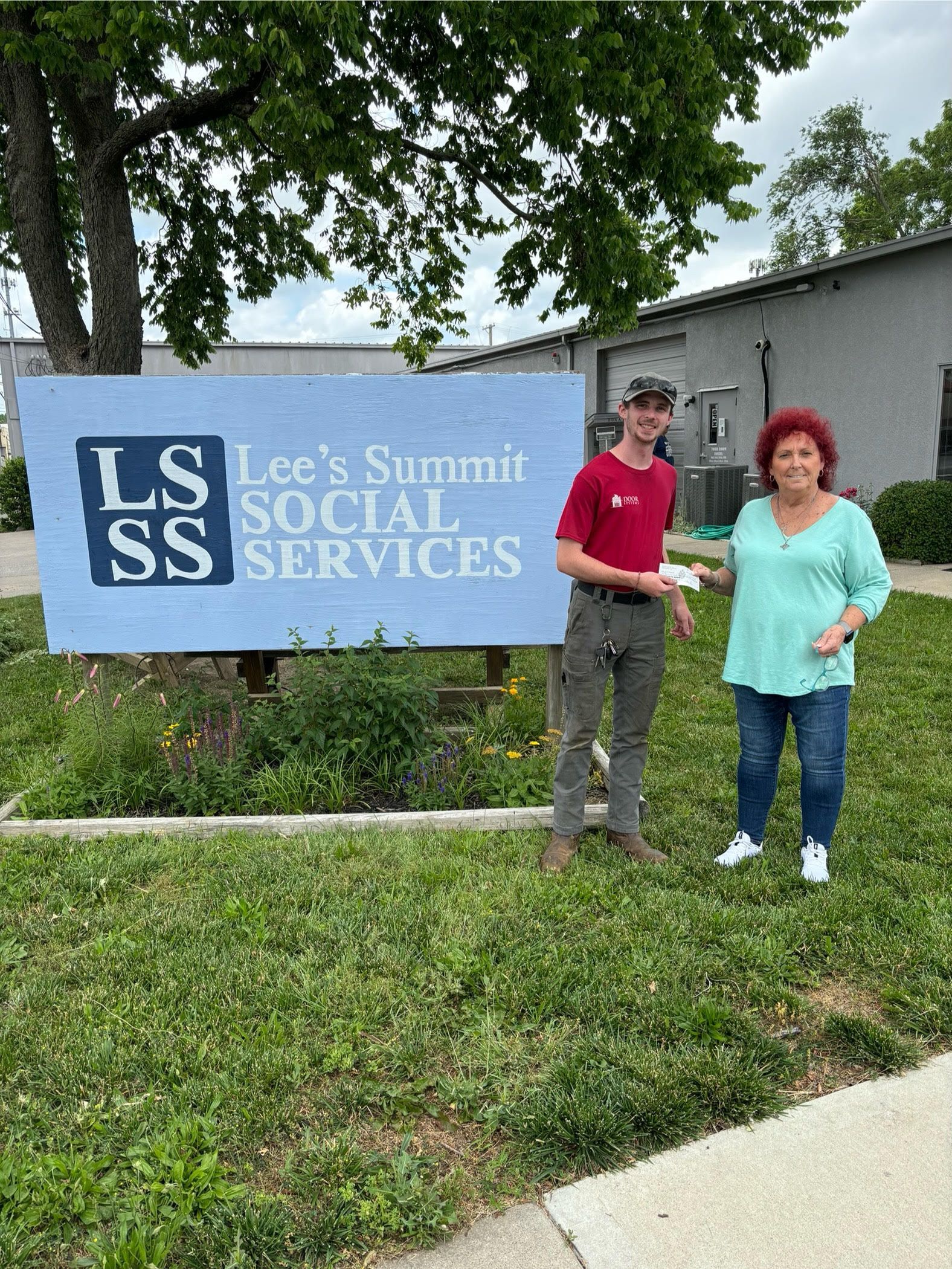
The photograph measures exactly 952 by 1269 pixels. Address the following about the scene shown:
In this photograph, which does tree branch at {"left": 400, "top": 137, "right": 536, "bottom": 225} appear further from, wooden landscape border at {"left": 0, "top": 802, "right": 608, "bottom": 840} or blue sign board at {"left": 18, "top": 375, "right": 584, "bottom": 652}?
wooden landscape border at {"left": 0, "top": 802, "right": 608, "bottom": 840}

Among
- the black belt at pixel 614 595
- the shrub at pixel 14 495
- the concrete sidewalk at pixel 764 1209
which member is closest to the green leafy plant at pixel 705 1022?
the concrete sidewalk at pixel 764 1209

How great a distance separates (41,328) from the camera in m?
7.65

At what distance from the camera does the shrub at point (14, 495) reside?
20.6 metres

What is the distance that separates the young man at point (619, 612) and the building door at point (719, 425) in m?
12.8

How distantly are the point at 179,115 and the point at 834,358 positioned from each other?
10152 millimetres

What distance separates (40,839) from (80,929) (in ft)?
2.83

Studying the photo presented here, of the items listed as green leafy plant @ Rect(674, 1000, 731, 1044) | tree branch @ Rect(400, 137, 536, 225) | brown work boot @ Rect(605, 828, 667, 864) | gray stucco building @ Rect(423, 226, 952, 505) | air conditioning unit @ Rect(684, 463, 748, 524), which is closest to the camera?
green leafy plant @ Rect(674, 1000, 731, 1044)

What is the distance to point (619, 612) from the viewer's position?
3.38m

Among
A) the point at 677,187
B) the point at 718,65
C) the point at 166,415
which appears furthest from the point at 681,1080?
the point at 718,65

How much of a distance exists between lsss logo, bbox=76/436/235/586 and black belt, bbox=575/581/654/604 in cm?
197

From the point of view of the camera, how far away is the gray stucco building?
1196 centimetres

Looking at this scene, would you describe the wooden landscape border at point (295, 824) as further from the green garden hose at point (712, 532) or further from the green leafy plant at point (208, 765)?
the green garden hose at point (712, 532)

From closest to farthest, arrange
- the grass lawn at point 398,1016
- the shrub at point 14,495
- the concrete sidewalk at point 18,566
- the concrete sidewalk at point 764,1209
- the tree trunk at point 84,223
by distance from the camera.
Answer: the concrete sidewalk at point 764,1209
the grass lawn at point 398,1016
the tree trunk at point 84,223
the concrete sidewalk at point 18,566
the shrub at point 14,495

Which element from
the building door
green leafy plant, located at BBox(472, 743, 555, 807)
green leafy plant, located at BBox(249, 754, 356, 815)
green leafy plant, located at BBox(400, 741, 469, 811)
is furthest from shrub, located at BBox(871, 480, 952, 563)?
green leafy plant, located at BBox(249, 754, 356, 815)
